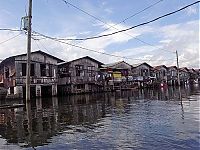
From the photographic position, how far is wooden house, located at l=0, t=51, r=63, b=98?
39.0m

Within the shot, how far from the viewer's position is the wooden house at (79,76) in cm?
4922

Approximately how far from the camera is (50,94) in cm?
4375

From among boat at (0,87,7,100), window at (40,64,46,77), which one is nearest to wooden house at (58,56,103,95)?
window at (40,64,46,77)

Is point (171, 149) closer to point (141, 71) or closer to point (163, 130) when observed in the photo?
point (163, 130)

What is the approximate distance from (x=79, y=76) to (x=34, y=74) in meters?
11.6

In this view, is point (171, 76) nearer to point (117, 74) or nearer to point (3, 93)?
point (117, 74)

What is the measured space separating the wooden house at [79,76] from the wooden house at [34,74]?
511 centimetres

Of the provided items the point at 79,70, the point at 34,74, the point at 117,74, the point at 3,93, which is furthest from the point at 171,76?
the point at 3,93

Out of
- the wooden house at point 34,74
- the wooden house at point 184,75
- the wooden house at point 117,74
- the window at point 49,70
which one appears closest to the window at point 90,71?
the wooden house at point 117,74

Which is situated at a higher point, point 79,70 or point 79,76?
point 79,70

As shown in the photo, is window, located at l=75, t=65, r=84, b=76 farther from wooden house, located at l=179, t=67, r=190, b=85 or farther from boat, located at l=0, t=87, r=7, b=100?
wooden house, located at l=179, t=67, r=190, b=85

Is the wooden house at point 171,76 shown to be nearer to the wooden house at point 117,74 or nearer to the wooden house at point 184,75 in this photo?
the wooden house at point 184,75

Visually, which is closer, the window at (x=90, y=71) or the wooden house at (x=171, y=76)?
the window at (x=90, y=71)

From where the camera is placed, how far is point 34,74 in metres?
40.9
